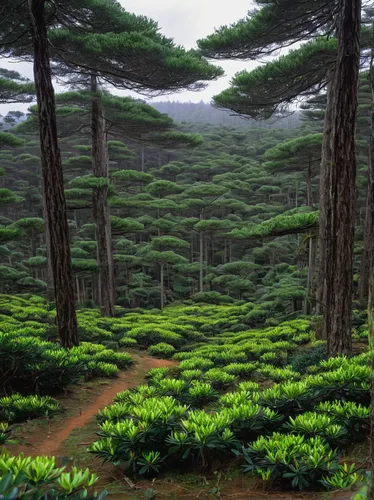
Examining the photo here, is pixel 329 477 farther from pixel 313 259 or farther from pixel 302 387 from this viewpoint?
pixel 313 259

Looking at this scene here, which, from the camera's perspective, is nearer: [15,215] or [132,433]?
[132,433]

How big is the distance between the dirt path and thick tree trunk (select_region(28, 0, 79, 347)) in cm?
Answer: 108

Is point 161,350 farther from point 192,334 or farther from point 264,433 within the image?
point 264,433

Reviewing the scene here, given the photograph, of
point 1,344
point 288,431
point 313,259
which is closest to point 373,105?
point 288,431

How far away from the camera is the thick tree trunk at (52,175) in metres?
5.94

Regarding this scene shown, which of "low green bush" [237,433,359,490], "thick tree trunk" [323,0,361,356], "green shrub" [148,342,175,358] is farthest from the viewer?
"green shrub" [148,342,175,358]

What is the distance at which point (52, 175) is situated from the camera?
6113mm

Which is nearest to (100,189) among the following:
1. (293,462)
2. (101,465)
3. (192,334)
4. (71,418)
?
(192,334)

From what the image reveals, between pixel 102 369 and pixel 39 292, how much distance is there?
15848mm

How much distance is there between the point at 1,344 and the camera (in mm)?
4152

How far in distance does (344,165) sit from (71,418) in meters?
4.90

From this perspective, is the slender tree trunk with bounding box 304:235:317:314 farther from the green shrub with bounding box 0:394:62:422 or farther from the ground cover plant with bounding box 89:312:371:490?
the green shrub with bounding box 0:394:62:422

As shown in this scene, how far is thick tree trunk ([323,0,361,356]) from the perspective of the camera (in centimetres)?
529

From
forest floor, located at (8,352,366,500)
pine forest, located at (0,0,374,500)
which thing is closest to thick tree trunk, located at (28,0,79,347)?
pine forest, located at (0,0,374,500)
